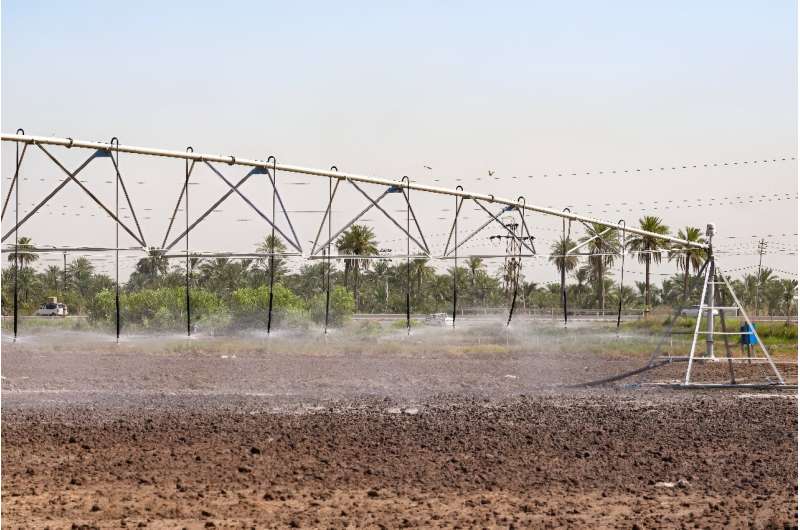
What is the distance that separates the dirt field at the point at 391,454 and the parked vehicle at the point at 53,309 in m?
4.27

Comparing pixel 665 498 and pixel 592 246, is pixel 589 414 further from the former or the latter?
pixel 592 246

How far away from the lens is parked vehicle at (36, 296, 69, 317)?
30.2 meters

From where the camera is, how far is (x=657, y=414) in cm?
1895

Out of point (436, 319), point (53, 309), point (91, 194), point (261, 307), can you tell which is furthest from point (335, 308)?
point (91, 194)

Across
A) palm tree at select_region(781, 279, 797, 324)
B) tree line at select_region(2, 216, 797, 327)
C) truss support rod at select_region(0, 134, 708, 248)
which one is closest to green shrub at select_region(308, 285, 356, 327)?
tree line at select_region(2, 216, 797, 327)

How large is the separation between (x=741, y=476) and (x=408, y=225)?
7.44m

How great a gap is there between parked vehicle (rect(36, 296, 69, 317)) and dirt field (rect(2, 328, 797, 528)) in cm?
427

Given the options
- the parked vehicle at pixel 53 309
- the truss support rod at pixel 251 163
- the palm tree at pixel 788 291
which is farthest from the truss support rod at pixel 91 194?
the palm tree at pixel 788 291

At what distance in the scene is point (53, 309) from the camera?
1196 inches

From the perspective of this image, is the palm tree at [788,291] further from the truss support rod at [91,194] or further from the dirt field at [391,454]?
the truss support rod at [91,194]

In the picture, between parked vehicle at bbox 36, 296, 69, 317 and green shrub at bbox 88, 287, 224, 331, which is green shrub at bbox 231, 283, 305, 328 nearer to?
green shrub at bbox 88, 287, 224, 331

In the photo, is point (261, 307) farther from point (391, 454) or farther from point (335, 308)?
point (391, 454)

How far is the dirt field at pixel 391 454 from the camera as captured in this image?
38.4ft

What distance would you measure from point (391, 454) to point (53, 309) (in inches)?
699
